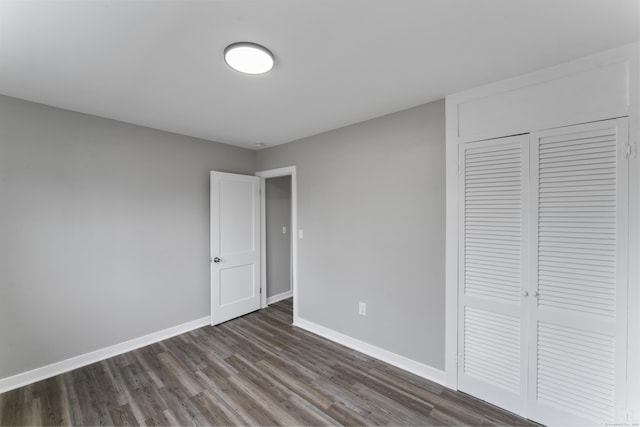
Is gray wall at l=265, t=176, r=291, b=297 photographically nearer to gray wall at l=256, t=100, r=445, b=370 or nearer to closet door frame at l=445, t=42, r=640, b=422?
gray wall at l=256, t=100, r=445, b=370

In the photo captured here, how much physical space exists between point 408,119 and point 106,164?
3020mm

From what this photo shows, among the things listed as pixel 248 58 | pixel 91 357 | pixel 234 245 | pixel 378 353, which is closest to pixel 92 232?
pixel 91 357

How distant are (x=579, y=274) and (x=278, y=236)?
11.8 ft

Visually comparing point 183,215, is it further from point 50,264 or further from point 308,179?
point 308,179

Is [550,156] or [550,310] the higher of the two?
[550,156]

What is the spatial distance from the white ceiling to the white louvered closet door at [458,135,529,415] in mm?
599

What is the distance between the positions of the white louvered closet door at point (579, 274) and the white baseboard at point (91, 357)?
345 centimetres

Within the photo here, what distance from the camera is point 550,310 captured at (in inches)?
70.8

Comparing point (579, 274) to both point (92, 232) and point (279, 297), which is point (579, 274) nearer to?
point (279, 297)

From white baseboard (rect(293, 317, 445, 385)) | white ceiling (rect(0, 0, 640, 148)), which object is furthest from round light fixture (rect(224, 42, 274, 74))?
white baseboard (rect(293, 317, 445, 385))

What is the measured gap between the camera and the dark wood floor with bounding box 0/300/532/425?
1903 mm

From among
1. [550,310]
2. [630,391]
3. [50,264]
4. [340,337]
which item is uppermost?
[50,264]

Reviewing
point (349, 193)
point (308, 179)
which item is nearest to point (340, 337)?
point (349, 193)

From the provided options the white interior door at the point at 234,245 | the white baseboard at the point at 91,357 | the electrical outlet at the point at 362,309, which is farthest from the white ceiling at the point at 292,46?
the white baseboard at the point at 91,357
